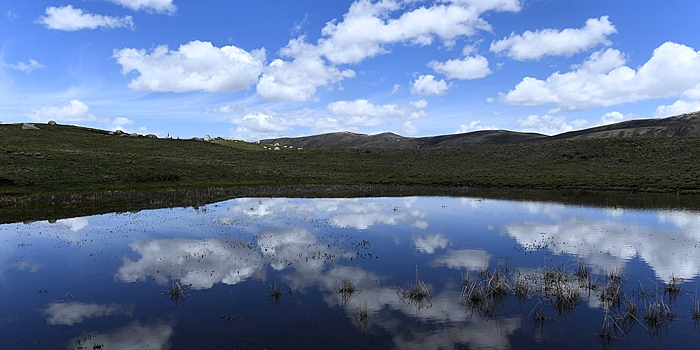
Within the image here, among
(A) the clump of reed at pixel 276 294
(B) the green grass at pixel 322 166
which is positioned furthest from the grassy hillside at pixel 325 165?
(A) the clump of reed at pixel 276 294

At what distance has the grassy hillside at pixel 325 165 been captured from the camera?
63.5 metres

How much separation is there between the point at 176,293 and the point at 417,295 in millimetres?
9599

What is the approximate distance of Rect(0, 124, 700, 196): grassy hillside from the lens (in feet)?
208

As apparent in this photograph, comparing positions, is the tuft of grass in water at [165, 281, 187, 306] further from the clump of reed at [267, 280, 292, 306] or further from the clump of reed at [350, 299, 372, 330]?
the clump of reed at [350, 299, 372, 330]

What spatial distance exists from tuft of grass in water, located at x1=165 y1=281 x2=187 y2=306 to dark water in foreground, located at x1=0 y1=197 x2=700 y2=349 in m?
0.07

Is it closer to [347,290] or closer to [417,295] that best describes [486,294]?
[417,295]

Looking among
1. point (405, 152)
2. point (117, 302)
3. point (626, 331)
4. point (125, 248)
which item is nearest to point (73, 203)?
point (125, 248)

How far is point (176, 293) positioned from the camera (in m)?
16.8

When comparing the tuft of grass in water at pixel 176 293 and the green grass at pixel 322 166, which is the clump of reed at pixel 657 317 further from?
the green grass at pixel 322 166

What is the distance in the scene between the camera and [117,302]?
1606 cm

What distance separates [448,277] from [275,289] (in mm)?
7781

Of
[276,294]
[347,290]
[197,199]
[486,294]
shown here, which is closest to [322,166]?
[197,199]

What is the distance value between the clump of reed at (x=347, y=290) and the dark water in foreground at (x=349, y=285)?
8cm

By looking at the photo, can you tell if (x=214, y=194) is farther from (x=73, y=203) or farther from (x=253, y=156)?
(x=253, y=156)
